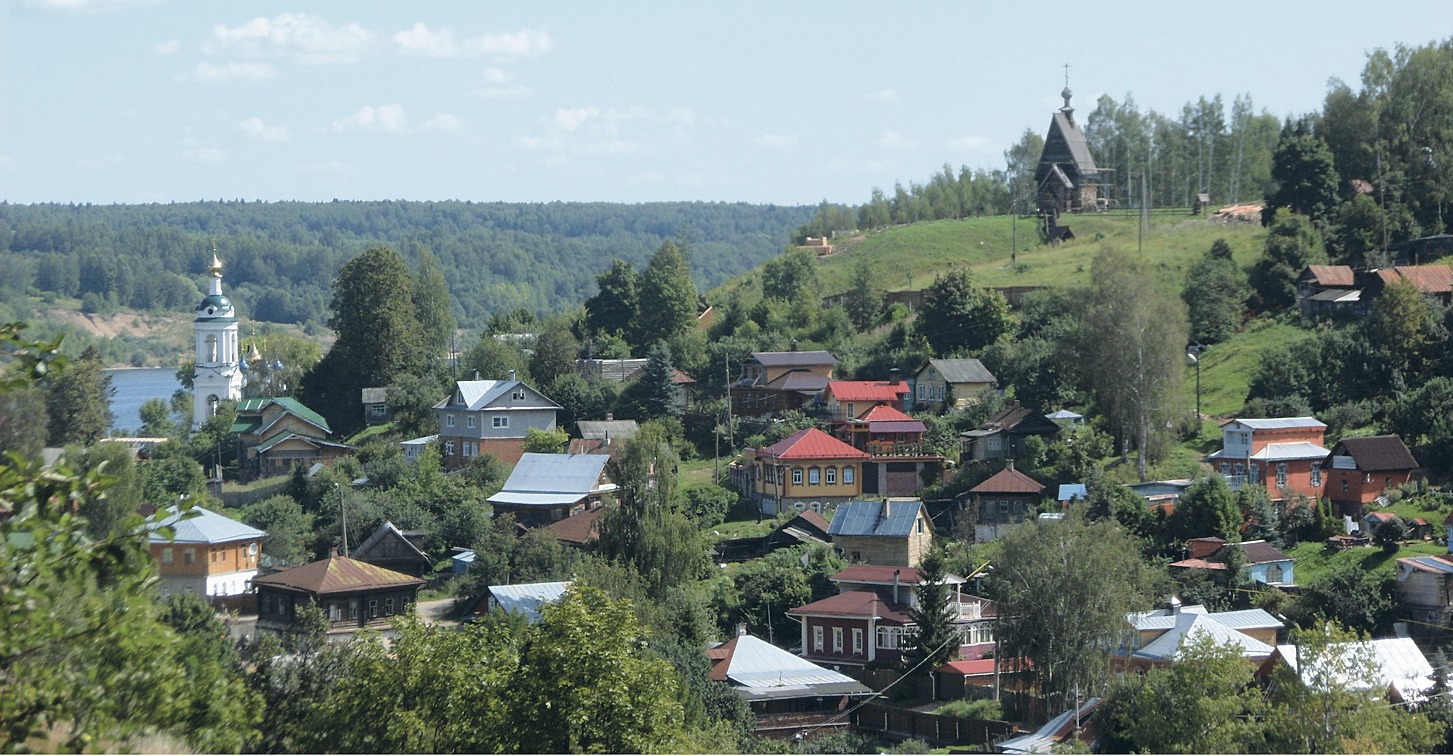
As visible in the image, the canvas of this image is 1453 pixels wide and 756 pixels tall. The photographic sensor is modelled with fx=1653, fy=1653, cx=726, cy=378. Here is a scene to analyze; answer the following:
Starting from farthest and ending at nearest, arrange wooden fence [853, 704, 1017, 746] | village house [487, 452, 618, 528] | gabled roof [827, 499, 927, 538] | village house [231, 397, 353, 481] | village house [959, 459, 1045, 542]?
village house [231, 397, 353, 481], village house [487, 452, 618, 528], village house [959, 459, 1045, 542], gabled roof [827, 499, 927, 538], wooden fence [853, 704, 1017, 746]

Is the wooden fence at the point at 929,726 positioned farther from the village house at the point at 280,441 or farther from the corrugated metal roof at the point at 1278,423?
the village house at the point at 280,441

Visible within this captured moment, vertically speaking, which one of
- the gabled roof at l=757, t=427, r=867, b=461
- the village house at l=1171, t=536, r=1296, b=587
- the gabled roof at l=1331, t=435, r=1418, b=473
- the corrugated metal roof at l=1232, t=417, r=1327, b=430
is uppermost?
the corrugated metal roof at l=1232, t=417, r=1327, b=430

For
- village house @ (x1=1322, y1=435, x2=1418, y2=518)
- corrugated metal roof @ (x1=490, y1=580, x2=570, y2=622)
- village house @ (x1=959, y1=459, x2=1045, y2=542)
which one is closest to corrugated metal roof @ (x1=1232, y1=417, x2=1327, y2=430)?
village house @ (x1=1322, y1=435, x2=1418, y2=518)

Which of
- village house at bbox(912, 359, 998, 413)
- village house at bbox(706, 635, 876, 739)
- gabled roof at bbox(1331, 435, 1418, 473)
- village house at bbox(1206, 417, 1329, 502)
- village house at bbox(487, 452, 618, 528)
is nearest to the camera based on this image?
village house at bbox(706, 635, 876, 739)

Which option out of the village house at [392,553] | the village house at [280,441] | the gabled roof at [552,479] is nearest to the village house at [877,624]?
the village house at [392,553]

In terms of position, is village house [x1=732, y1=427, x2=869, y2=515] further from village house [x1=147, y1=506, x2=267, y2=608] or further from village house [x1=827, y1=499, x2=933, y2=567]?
village house [x1=147, y1=506, x2=267, y2=608]

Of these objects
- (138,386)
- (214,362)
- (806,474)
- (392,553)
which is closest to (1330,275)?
(806,474)
